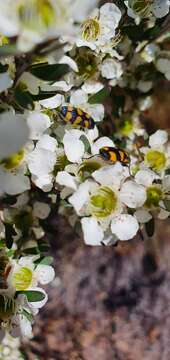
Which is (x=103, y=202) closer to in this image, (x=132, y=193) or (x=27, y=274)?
(x=132, y=193)

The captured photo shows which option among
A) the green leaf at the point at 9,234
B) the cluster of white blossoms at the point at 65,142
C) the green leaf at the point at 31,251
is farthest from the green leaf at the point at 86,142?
the green leaf at the point at 31,251

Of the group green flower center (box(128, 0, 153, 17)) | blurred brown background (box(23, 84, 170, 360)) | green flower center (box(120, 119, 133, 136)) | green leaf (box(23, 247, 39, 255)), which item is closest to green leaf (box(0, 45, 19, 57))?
green flower center (box(128, 0, 153, 17))

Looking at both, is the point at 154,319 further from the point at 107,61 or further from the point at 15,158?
the point at 15,158

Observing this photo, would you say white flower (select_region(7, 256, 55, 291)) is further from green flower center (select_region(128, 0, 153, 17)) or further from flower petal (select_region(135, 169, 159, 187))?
green flower center (select_region(128, 0, 153, 17))

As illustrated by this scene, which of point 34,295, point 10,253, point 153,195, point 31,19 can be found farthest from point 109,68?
point 31,19

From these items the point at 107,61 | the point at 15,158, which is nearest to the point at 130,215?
the point at 15,158
